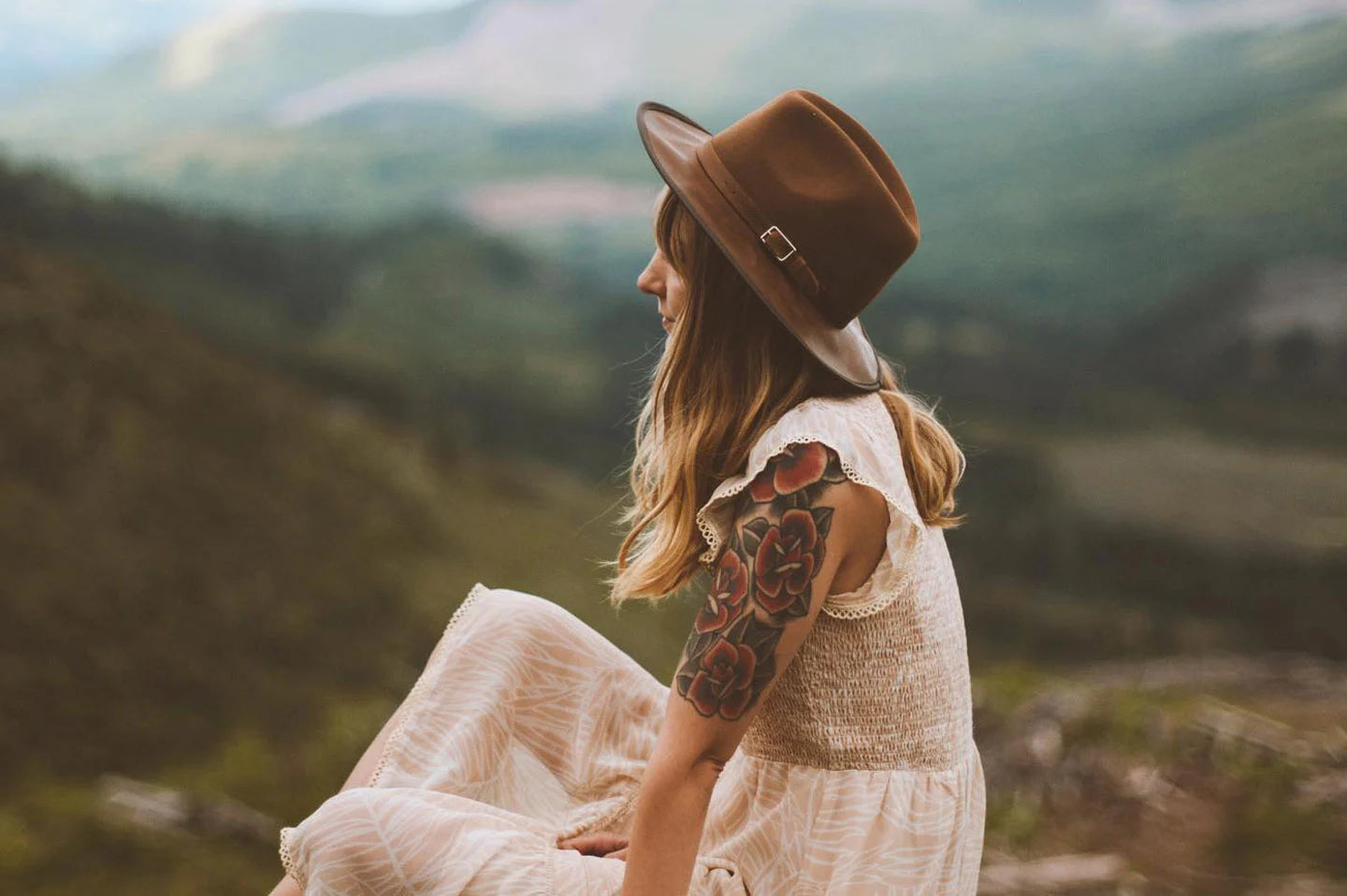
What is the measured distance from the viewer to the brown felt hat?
1.24 metres

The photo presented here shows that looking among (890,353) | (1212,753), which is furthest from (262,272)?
(1212,753)

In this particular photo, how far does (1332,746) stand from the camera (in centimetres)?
279

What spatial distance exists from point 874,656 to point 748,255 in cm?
42

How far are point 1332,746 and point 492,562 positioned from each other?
2.13 metres

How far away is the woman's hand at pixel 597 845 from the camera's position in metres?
1.41

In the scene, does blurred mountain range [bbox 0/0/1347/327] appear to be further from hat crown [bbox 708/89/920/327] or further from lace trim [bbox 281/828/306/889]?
lace trim [bbox 281/828/306/889]

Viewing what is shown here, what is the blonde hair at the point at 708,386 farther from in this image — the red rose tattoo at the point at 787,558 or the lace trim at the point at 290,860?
the lace trim at the point at 290,860

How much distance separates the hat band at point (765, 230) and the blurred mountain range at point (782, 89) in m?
2.50

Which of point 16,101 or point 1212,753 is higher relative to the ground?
point 16,101

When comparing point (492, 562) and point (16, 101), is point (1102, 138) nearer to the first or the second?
point (492, 562)

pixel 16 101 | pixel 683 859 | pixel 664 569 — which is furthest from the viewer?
pixel 16 101

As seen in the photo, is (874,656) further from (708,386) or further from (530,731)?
(530,731)

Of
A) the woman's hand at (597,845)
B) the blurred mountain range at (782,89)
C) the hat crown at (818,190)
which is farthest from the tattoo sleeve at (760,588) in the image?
the blurred mountain range at (782,89)

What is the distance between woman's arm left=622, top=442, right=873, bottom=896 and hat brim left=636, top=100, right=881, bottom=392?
14cm
